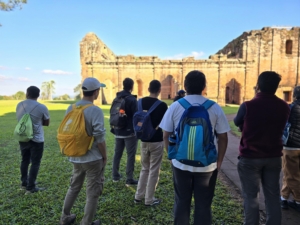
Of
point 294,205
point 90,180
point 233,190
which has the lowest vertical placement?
point 233,190

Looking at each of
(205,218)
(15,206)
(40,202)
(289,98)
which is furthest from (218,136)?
(289,98)

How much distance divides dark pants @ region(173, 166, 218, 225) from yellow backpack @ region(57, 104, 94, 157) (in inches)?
41.8

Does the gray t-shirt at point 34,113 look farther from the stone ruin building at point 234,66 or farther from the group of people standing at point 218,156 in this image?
the stone ruin building at point 234,66

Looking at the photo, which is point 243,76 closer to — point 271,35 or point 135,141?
point 271,35

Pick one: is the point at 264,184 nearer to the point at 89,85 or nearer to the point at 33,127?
the point at 89,85

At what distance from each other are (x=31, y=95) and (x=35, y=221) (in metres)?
1.98

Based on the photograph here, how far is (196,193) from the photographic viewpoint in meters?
2.36

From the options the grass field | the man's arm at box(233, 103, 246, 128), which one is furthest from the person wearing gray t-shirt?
the man's arm at box(233, 103, 246, 128)

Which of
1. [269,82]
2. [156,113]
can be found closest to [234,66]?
[156,113]

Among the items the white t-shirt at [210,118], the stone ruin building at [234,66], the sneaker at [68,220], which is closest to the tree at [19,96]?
the stone ruin building at [234,66]

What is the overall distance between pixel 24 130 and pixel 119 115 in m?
1.54

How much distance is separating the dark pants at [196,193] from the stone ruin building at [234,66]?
26.5 metres

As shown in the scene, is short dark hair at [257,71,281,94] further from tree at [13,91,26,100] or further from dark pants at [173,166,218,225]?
tree at [13,91,26,100]

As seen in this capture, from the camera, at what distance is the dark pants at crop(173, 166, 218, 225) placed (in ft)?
7.64
